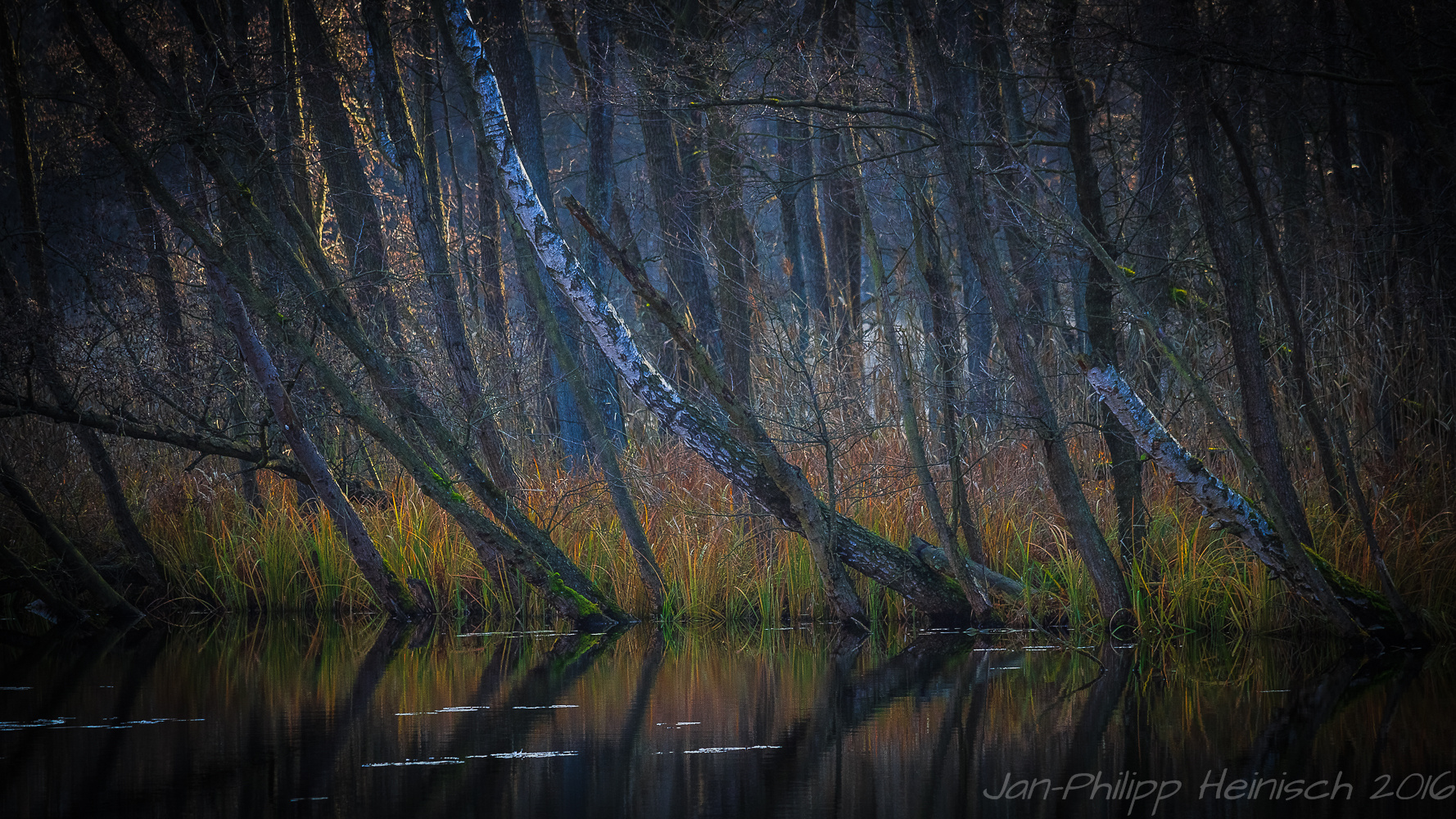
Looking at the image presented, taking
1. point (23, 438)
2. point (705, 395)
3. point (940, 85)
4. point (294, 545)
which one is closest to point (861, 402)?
point (705, 395)

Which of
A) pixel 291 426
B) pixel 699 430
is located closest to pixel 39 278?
pixel 291 426

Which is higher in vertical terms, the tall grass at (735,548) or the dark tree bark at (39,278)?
the dark tree bark at (39,278)

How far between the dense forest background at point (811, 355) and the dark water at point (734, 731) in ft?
2.75

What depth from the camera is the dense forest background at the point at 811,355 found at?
6648mm

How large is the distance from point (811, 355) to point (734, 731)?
523cm

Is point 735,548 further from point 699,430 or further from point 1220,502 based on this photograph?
point 1220,502

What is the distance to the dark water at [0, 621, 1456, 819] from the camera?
12.6 ft

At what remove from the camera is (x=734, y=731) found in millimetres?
4848

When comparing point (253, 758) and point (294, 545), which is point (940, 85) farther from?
point (294, 545)

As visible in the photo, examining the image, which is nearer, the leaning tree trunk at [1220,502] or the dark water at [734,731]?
the dark water at [734,731]

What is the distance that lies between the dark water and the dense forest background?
84 centimetres

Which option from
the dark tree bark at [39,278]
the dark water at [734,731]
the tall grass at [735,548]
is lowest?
the dark water at [734,731]

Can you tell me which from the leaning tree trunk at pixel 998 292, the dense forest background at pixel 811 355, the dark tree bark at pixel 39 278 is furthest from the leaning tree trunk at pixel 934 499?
the dark tree bark at pixel 39 278

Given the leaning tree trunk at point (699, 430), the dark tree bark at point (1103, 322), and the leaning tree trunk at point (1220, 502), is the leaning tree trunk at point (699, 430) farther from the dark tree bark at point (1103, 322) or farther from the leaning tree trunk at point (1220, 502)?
the leaning tree trunk at point (1220, 502)
